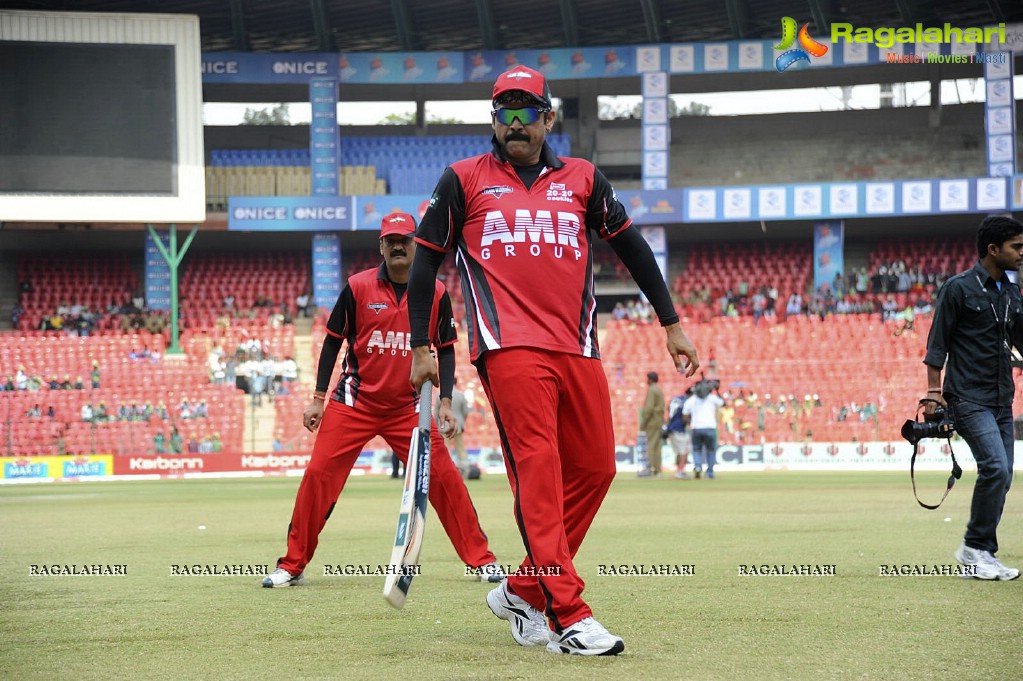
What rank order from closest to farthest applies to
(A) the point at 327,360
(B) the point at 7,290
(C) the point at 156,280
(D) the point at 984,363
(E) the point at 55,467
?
(D) the point at 984,363
(A) the point at 327,360
(E) the point at 55,467
(C) the point at 156,280
(B) the point at 7,290

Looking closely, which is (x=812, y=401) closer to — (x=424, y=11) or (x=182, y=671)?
(x=424, y=11)

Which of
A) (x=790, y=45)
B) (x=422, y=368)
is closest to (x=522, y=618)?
(x=422, y=368)

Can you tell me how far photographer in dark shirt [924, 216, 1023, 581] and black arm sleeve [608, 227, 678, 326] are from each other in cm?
288

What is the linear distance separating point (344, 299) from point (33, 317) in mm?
37838

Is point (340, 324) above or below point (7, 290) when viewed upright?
below

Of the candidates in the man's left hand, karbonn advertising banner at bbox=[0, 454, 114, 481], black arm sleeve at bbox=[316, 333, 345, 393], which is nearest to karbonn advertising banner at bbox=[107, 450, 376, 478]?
karbonn advertising banner at bbox=[0, 454, 114, 481]

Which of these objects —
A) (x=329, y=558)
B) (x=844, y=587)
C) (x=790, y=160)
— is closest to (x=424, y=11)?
(x=790, y=160)

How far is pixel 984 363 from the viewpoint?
8.04 meters

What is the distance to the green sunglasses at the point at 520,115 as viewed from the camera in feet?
18.2

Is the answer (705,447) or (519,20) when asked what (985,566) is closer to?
(705,447)

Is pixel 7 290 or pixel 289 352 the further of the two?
pixel 7 290

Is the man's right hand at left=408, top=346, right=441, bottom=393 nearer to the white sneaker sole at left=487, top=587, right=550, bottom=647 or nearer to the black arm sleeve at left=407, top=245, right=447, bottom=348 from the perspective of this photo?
the black arm sleeve at left=407, top=245, right=447, bottom=348

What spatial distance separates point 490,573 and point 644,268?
282 cm

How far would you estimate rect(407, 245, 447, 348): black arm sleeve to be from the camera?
18.6 ft
